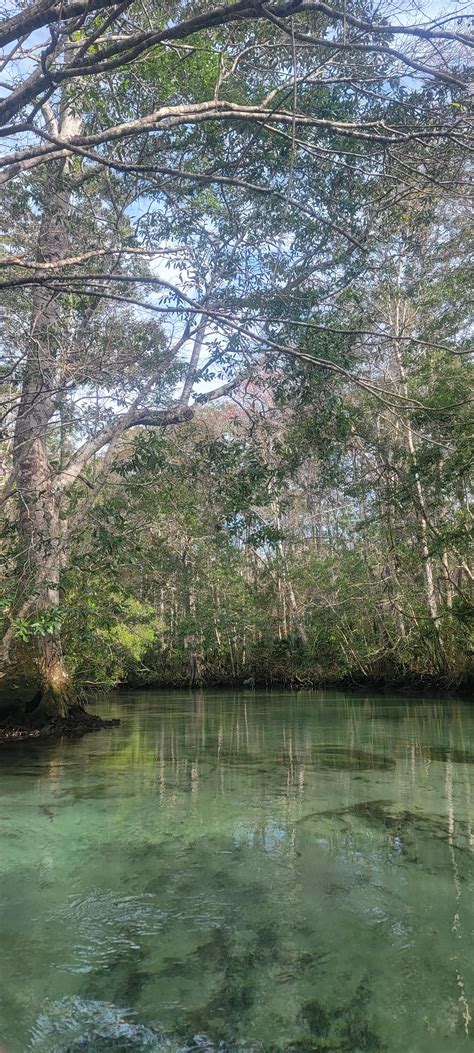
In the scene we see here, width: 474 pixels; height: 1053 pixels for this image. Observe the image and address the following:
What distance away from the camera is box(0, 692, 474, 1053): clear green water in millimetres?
1806

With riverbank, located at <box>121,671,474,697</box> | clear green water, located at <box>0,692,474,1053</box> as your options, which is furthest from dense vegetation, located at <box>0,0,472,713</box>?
riverbank, located at <box>121,671,474,697</box>

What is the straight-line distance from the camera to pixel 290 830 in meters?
3.67

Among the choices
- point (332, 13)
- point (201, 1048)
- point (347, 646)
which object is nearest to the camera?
point (201, 1048)

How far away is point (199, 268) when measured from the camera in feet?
20.5

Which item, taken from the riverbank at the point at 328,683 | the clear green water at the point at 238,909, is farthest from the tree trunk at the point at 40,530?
the riverbank at the point at 328,683

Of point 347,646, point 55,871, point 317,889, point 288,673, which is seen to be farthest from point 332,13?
point 288,673

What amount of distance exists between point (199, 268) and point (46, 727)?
18.6 feet

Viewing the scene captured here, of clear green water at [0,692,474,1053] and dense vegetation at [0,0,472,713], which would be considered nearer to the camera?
clear green water at [0,692,474,1053]

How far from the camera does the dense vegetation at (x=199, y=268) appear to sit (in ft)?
13.3

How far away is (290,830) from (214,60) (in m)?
6.41

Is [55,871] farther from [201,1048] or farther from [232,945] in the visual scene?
[201,1048]

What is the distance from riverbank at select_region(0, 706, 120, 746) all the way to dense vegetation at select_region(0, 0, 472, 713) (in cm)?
20

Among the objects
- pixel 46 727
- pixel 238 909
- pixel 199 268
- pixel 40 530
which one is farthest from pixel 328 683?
pixel 238 909

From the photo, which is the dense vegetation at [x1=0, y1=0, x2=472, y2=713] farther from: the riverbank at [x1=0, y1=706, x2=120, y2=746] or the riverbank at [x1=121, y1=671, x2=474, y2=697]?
the riverbank at [x1=121, y1=671, x2=474, y2=697]
